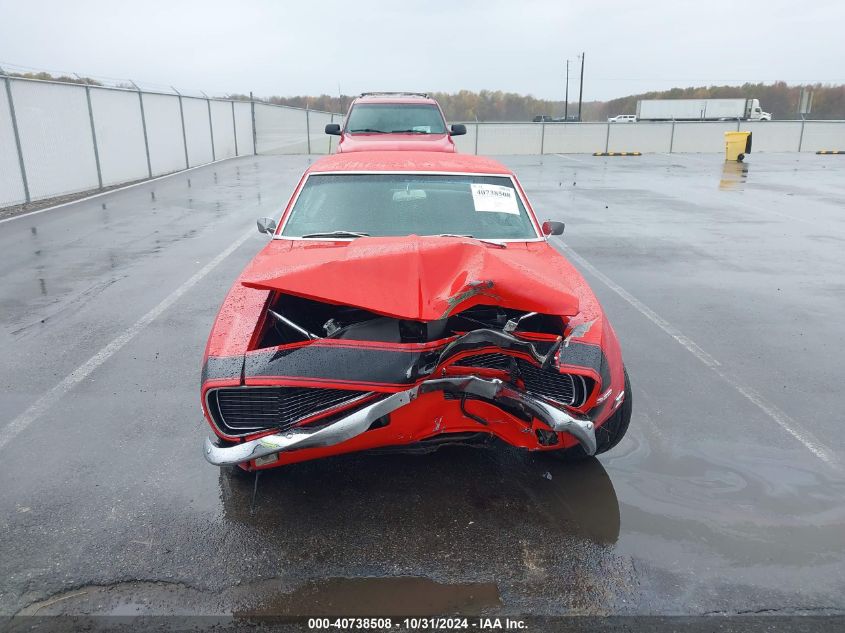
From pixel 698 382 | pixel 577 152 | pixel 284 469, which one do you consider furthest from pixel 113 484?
pixel 577 152

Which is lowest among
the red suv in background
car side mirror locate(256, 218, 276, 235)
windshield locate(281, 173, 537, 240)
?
car side mirror locate(256, 218, 276, 235)

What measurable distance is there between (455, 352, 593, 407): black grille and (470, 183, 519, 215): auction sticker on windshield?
183 cm

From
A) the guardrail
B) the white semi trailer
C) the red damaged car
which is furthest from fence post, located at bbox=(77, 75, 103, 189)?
the white semi trailer

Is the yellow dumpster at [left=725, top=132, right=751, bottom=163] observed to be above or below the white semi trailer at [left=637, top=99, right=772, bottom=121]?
below

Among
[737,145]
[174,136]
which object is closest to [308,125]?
[174,136]

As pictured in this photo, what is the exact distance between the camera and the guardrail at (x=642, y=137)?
2817 centimetres

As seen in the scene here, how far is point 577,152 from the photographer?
2867cm

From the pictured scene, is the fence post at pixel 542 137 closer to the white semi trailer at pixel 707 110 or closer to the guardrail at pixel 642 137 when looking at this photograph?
the guardrail at pixel 642 137

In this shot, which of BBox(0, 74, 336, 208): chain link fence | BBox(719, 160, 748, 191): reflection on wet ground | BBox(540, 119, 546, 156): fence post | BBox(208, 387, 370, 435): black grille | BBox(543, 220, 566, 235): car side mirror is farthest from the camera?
BBox(540, 119, 546, 156): fence post

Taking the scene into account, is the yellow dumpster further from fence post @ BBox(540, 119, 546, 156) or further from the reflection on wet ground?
fence post @ BBox(540, 119, 546, 156)

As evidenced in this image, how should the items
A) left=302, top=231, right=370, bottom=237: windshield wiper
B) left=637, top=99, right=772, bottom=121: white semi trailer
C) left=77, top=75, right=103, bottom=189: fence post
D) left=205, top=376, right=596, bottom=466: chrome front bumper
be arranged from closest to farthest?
left=205, top=376, right=596, bottom=466: chrome front bumper, left=302, top=231, right=370, bottom=237: windshield wiper, left=77, top=75, right=103, bottom=189: fence post, left=637, top=99, right=772, bottom=121: white semi trailer

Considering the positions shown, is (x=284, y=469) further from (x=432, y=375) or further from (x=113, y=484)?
(x=432, y=375)

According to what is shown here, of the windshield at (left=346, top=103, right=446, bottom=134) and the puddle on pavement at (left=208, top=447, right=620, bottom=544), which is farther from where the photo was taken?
the windshield at (left=346, top=103, right=446, bottom=134)

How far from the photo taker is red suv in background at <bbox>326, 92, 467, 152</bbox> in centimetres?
1017
